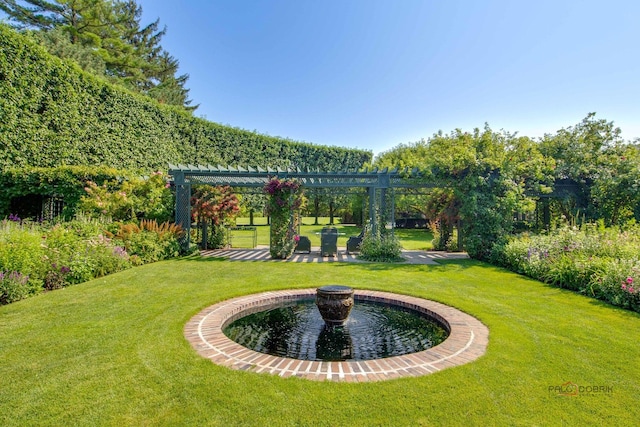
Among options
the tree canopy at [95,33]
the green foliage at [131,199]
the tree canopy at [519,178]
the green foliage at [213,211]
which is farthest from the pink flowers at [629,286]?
the tree canopy at [95,33]

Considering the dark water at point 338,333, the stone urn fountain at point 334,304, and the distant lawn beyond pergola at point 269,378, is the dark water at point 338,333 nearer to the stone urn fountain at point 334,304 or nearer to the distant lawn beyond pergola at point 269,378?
the stone urn fountain at point 334,304

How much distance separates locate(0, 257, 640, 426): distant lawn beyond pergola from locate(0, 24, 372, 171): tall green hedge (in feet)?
24.5

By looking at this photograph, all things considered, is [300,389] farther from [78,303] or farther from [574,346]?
[78,303]

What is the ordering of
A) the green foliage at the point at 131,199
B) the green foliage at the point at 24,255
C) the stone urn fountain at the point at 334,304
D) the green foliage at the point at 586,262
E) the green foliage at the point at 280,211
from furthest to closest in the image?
the green foliage at the point at 280,211
the green foliage at the point at 131,199
the green foliage at the point at 586,262
the green foliage at the point at 24,255
the stone urn fountain at the point at 334,304

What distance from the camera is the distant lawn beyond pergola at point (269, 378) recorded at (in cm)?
260

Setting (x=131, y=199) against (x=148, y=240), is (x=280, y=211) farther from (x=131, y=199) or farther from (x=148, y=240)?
(x=131, y=199)

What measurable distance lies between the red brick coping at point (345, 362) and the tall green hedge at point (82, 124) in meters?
9.46

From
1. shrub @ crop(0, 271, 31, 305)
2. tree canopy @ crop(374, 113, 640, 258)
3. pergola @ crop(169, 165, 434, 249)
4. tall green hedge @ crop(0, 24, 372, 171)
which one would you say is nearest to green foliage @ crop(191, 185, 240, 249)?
pergola @ crop(169, 165, 434, 249)

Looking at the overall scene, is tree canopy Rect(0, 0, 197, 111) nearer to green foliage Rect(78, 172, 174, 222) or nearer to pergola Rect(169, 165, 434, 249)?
green foliage Rect(78, 172, 174, 222)

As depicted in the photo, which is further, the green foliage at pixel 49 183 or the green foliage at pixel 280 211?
the green foliage at pixel 280 211

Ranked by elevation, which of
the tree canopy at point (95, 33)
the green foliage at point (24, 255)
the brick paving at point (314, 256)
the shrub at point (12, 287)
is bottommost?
the brick paving at point (314, 256)

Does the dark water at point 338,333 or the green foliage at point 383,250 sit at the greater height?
the green foliage at point 383,250

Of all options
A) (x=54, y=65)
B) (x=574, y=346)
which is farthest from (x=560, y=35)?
(x=54, y=65)

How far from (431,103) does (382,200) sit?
3986 mm
